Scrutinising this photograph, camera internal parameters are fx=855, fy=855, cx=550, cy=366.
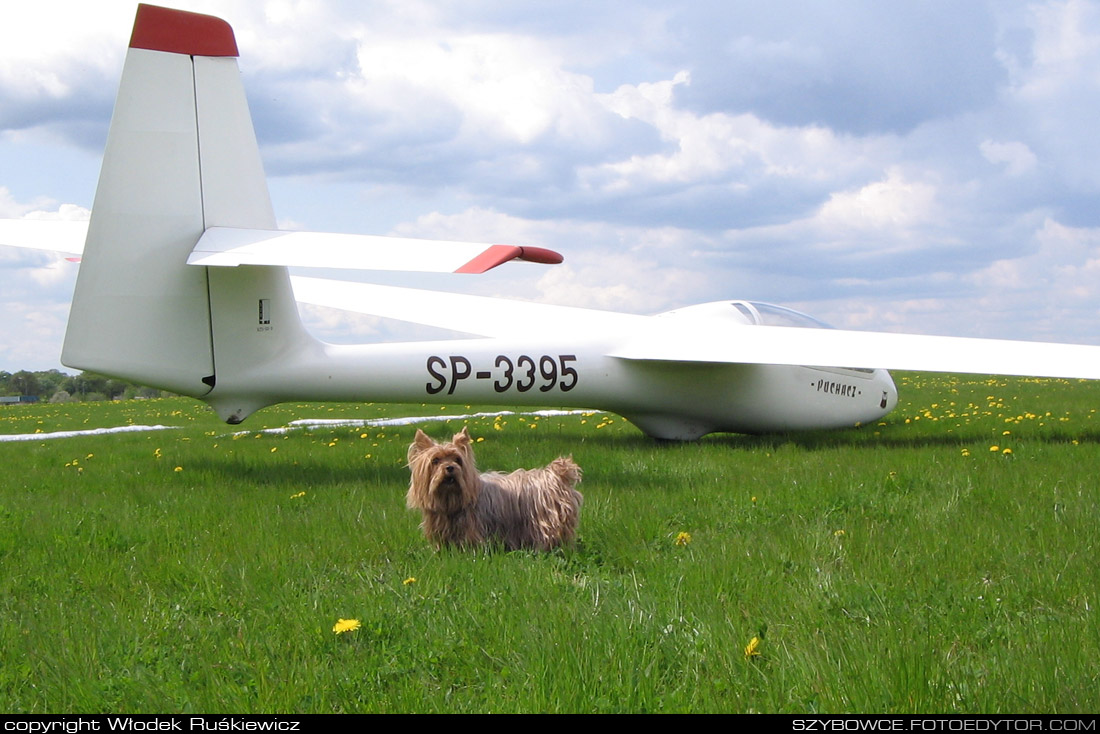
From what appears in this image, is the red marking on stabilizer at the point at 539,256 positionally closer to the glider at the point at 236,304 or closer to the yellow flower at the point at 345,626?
the glider at the point at 236,304

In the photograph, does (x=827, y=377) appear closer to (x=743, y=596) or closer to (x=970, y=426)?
(x=970, y=426)

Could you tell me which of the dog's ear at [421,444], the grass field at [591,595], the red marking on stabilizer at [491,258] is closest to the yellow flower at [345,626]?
the grass field at [591,595]

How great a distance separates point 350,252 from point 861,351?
7.22 metres

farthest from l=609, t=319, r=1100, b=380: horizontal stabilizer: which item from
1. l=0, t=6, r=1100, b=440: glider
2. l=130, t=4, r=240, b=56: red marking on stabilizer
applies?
l=130, t=4, r=240, b=56: red marking on stabilizer

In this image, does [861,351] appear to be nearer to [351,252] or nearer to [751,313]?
[751,313]

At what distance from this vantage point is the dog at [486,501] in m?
4.99

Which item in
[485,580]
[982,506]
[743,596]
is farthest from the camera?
[982,506]

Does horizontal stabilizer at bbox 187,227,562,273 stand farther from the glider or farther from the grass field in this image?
the grass field

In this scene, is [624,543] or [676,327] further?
[676,327]

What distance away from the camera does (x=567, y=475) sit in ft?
17.7

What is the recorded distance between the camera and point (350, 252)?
7.07 meters

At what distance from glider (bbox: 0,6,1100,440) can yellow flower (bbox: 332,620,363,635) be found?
9.72 feet
